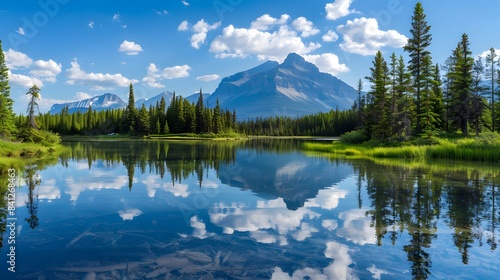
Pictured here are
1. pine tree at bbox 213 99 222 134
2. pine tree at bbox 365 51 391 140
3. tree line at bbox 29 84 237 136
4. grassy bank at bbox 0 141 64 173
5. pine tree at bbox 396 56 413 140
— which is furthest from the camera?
pine tree at bbox 213 99 222 134

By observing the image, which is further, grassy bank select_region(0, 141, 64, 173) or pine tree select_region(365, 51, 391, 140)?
pine tree select_region(365, 51, 391, 140)

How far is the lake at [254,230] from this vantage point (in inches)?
311

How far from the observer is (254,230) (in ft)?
36.3

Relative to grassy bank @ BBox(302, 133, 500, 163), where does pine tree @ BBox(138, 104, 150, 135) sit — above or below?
above

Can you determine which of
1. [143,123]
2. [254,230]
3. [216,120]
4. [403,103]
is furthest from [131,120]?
[254,230]

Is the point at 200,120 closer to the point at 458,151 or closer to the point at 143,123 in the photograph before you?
the point at 143,123

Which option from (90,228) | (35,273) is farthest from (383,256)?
(90,228)

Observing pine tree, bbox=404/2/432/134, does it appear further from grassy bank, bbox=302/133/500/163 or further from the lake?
the lake

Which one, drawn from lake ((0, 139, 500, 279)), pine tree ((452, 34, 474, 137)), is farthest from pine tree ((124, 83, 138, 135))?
lake ((0, 139, 500, 279))

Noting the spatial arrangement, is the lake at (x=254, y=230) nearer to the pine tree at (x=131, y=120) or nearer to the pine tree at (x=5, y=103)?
the pine tree at (x=5, y=103)

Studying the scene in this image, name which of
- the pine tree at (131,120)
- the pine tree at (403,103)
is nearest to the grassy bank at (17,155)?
the pine tree at (403,103)

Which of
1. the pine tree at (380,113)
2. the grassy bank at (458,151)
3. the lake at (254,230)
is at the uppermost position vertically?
the pine tree at (380,113)

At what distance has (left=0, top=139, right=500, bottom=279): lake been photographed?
7.91 metres

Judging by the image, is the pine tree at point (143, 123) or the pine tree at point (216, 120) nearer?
the pine tree at point (143, 123)
